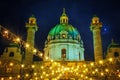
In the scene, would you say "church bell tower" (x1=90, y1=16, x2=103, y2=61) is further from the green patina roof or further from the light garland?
the green patina roof

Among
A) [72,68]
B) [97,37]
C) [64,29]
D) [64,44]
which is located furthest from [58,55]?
[72,68]

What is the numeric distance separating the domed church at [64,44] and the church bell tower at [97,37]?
23.0 ft

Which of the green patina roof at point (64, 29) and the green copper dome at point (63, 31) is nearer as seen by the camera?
the green copper dome at point (63, 31)

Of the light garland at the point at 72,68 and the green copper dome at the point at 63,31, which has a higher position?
the green copper dome at the point at 63,31

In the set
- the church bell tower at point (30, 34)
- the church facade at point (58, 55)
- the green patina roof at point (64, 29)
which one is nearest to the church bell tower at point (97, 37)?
the church facade at point (58, 55)

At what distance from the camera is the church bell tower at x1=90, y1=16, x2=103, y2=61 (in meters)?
41.9

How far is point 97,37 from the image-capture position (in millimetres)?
43531

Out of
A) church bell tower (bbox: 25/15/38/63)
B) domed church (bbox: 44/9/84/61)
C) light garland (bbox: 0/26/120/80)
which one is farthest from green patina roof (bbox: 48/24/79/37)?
light garland (bbox: 0/26/120/80)

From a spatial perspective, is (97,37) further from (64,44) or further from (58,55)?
(58,55)

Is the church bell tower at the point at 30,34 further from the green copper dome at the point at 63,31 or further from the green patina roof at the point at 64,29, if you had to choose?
the green patina roof at the point at 64,29

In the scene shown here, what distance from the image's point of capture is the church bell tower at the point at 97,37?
41.9m

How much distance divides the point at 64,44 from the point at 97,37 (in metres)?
9.03

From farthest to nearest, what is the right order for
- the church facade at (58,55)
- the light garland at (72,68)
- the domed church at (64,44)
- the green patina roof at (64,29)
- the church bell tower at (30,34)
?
the green patina roof at (64,29), the domed church at (64,44), the church bell tower at (30,34), the church facade at (58,55), the light garland at (72,68)

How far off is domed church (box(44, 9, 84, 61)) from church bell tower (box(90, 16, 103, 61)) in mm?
7025
